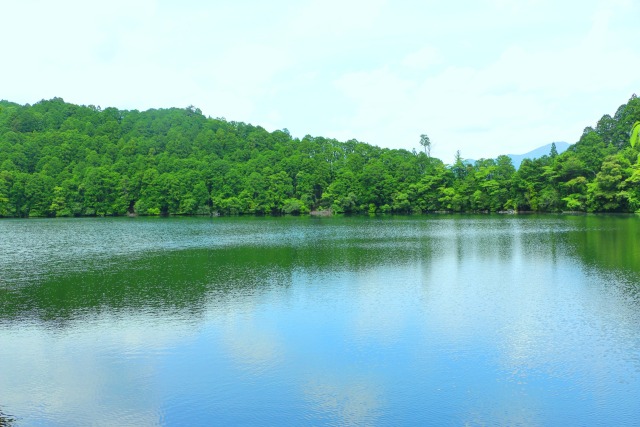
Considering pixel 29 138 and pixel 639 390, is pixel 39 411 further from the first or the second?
pixel 29 138

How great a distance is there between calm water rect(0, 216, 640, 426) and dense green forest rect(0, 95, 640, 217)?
53.8 metres

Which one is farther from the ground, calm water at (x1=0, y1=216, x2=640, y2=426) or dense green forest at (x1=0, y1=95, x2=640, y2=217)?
dense green forest at (x1=0, y1=95, x2=640, y2=217)

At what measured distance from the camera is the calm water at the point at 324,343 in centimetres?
888

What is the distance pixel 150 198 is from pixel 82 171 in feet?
44.2

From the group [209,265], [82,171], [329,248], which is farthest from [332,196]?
[209,265]

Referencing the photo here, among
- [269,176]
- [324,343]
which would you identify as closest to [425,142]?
[269,176]

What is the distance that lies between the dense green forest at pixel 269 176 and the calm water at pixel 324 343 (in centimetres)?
5379

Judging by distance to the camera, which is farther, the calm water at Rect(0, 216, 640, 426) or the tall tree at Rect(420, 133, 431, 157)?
the tall tree at Rect(420, 133, 431, 157)

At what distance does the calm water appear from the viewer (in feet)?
29.1

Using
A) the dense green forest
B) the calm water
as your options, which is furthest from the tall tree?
the calm water

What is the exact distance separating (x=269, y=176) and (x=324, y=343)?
7825 centimetres

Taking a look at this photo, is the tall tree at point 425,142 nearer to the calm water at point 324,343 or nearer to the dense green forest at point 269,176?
the dense green forest at point 269,176

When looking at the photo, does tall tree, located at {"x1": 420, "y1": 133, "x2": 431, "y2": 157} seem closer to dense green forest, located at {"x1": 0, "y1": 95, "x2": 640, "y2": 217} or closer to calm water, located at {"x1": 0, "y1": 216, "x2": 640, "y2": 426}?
dense green forest, located at {"x1": 0, "y1": 95, "x2": 640, "y2": 217}

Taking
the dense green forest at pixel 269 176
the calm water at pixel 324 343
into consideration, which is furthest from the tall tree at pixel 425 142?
the calm water at pixel 324 343
